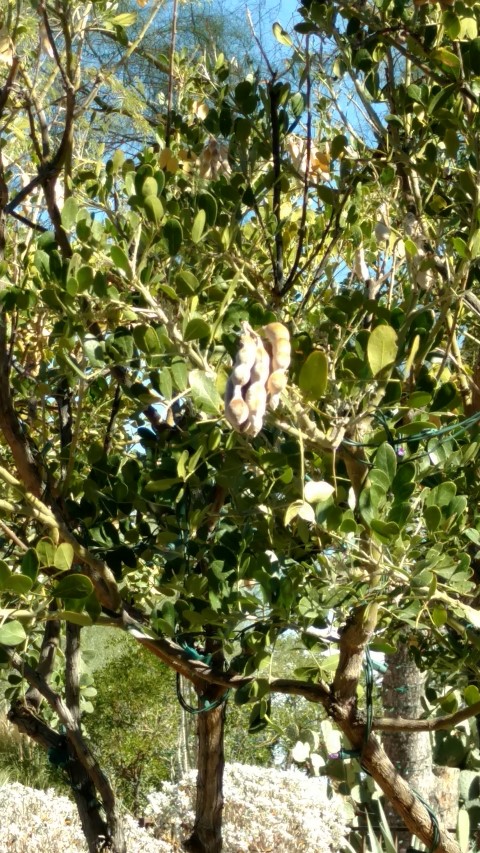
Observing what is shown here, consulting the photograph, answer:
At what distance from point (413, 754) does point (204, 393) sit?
285 centimetres

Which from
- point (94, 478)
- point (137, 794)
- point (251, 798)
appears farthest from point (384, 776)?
point (137, 794)

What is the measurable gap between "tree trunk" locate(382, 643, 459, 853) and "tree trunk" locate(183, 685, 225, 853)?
178 centimetres

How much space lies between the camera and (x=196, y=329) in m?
0.81

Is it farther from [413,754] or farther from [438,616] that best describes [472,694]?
[413,754]

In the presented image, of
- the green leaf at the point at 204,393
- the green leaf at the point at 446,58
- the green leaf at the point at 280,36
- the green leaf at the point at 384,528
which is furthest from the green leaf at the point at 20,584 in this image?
the green leaf at the point at 280,36

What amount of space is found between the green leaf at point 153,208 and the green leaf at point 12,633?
15.0 inches

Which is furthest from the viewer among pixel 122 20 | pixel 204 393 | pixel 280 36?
pixel 122 20

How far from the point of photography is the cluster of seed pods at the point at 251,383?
60 cm

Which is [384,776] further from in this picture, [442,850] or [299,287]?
[299,287]

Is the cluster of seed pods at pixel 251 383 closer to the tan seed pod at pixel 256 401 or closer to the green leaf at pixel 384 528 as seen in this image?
the tan seed pod at pixel 256 401

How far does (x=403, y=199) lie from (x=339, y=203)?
0.31ft

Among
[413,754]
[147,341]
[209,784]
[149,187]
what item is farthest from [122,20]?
[413,754]

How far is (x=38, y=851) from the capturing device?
12.3 feet

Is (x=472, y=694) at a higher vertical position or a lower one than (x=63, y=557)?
lower
